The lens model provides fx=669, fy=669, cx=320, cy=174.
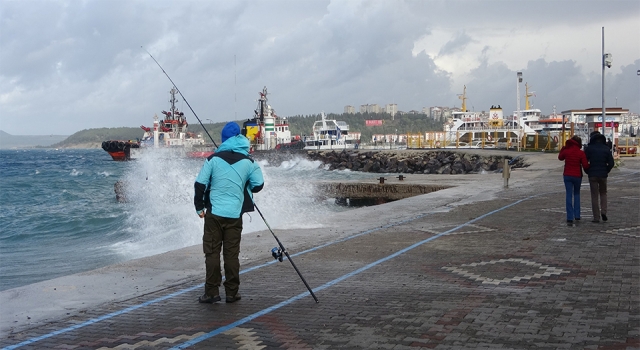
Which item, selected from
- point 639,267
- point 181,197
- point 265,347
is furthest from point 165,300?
point 181,197

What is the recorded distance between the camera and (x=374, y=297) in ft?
22.2

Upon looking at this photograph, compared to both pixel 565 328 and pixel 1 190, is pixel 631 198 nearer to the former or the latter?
pixel 565 328

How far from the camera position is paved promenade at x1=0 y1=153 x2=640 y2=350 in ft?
17.7

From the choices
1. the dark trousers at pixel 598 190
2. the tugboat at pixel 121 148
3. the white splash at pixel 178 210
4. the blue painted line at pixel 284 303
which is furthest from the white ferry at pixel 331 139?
the blue painted line at pixel 284 303

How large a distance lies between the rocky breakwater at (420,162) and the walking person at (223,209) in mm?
31238

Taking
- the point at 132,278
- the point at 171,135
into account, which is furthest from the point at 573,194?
the point at 171,135

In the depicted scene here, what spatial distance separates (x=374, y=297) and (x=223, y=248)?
1623mm

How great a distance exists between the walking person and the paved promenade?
0.93 feet

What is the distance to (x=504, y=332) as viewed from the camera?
5.38 metres

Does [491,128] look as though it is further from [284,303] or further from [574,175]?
[284,303]

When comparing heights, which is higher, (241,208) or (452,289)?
(241,208)

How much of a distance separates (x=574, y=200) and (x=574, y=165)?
2.08ft

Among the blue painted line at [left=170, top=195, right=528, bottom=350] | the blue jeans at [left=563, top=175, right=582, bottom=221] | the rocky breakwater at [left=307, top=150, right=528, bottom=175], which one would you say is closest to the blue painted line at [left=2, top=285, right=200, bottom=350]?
the blue painted line at [left=170, top=195, right=528, bottom=350]

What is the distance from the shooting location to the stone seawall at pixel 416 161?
146 feet
